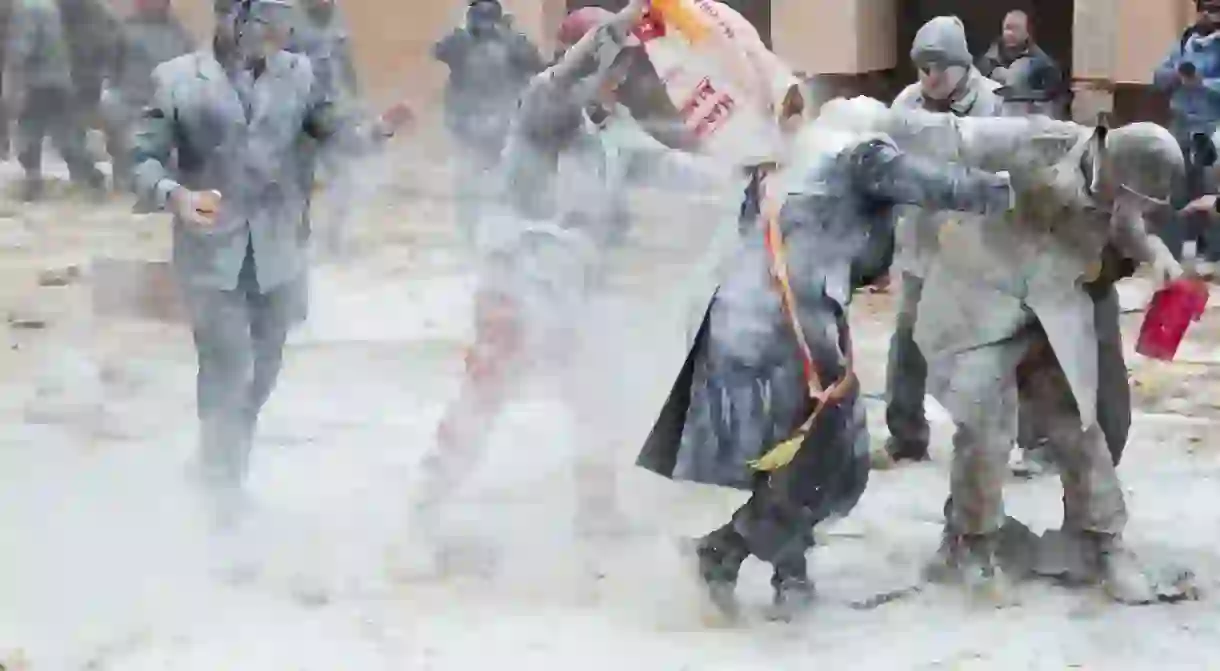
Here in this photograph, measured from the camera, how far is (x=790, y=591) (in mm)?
3688

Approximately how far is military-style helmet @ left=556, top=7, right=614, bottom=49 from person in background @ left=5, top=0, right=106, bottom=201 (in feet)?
6.64

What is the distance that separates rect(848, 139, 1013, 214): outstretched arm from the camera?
343 centimetres

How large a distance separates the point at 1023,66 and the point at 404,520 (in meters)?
1.73

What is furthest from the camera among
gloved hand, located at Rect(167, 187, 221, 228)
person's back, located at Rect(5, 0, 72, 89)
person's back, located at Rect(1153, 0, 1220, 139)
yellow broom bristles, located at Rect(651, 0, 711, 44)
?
person's back, located at Rect(5, 0, 72, 89)

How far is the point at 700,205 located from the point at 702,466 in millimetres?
736

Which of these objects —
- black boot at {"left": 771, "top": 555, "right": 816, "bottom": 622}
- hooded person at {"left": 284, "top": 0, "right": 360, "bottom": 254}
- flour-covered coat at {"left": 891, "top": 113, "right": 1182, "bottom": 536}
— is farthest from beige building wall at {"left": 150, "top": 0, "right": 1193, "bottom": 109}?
black boot at {"left": 771, "top": 555, "right": 816, "bottom": 622}

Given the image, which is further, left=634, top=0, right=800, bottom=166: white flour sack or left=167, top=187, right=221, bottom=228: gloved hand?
left=167, top=187, right=221, bottom=228: gloved hand

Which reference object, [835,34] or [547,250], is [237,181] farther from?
[835,34]

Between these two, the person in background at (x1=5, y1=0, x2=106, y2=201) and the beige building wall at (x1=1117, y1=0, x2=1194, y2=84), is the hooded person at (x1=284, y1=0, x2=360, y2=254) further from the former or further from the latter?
the beige building wall at (x1=1117, y1=0, x2=1194, y2=84)

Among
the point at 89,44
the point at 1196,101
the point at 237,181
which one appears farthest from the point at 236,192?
the point at 1196,101

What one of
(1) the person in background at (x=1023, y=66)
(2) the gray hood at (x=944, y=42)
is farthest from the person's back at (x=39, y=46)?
(1) the person in background at (x=1023, y=66)

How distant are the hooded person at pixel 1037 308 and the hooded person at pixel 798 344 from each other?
6.0 inches

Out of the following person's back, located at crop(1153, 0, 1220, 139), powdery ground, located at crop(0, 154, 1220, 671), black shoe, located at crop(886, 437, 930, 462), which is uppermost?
person's back, located at crop(1153, 0, 1220, 139)

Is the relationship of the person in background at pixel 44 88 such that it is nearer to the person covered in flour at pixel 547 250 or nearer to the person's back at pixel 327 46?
the person's back at pixel 327 46
